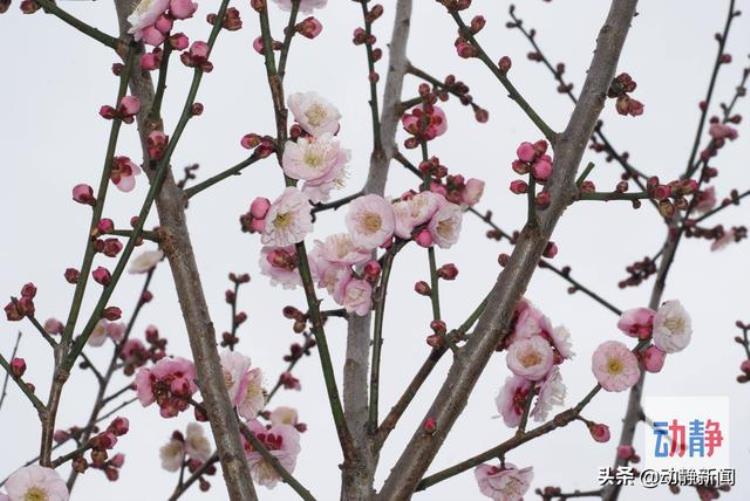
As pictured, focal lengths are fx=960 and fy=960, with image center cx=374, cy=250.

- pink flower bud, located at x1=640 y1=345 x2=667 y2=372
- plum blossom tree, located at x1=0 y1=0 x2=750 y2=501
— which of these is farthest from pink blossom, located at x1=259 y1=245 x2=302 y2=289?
pink flower bud, located at x1=640 y1=345 x2=667 y2=372

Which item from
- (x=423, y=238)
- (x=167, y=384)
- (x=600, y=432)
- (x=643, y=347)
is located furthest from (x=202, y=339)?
(x=643, y=347)

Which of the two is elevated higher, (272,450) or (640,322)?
(640,322)

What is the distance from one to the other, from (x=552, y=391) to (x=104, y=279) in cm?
79

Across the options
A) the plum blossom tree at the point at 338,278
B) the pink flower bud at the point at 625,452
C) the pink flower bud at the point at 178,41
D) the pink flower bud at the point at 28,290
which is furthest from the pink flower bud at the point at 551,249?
the pink flower bud at the point at 625,452

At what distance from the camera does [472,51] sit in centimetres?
176

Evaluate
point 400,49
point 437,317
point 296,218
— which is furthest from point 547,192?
point 400,49

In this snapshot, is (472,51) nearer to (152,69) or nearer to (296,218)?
(296,218)

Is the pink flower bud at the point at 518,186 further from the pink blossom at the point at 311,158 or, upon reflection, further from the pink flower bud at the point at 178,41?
the pink flower bud at the point at 178,41

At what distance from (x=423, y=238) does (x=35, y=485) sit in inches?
30.1

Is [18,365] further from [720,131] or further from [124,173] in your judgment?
[720,131]

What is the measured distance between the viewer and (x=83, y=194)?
1550 millimetres

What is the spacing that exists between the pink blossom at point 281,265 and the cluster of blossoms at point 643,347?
1.85 ft

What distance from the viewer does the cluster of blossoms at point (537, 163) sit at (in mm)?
1538

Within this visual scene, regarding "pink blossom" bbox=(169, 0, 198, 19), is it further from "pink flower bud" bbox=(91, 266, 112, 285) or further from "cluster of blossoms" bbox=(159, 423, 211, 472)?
→ "cluster of blossoms" bbox=(159, 423, 211, 472)
